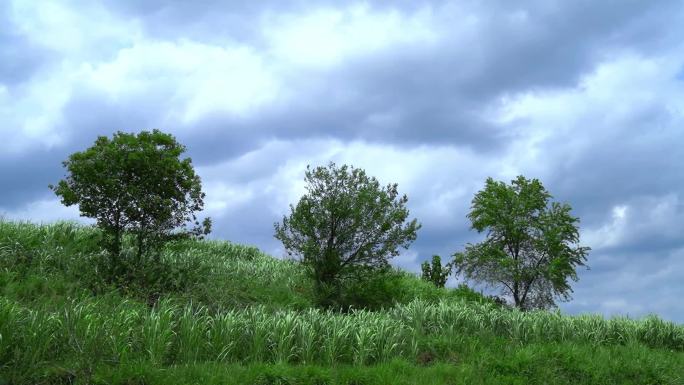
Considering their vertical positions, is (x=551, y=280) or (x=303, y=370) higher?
(x=551, y=280)

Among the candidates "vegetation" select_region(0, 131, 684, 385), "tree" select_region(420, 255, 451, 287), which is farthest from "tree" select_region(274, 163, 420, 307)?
"tree" select_region(420, 255, 451, 287)

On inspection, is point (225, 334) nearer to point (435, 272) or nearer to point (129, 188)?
point (129, 188)

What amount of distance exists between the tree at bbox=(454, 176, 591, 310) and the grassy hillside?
11393 millimetres

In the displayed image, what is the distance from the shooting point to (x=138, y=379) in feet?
25.1

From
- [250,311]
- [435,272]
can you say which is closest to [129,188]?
[250,311]

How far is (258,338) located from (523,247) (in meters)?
22.1

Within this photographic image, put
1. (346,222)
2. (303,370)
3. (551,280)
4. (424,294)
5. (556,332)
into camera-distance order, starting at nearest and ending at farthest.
Result: (303,370) → (556,332) → (346,222) → (424,294) → (551,280)

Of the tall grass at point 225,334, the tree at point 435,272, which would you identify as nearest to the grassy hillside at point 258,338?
the tall grass at point 225,334

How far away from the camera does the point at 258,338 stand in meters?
9.41

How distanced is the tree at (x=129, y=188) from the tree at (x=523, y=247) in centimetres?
1698

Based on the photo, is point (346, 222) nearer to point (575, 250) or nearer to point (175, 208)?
point (175, 208)

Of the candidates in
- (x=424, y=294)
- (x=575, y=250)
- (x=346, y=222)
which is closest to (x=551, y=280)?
(x=575, y=250)

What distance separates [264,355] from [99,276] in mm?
7164

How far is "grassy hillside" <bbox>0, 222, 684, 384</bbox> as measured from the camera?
799cm
